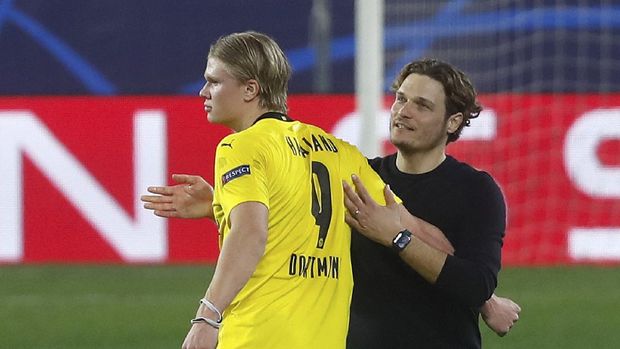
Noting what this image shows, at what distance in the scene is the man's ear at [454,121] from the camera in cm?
429

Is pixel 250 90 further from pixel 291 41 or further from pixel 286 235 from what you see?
pixel 291 41

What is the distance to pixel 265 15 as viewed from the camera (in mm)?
12758

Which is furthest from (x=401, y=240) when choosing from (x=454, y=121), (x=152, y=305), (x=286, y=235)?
(x=152, y=305)

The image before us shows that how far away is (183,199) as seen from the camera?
415 cm

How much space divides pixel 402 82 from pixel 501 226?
526 mm

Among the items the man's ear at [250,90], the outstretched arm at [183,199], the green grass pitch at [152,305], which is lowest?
the green grass pitch at [152,305]

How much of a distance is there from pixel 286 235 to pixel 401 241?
1.35ft

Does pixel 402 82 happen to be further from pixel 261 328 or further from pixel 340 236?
pixel 261 328

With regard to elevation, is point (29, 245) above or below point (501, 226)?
below

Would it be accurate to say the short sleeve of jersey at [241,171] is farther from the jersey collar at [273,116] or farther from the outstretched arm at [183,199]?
the outstretched arm at [183,199]

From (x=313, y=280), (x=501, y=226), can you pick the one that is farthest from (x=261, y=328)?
(x=501, y=226)

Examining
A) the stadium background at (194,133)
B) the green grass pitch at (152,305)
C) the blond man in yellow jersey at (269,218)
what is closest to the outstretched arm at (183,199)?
the blond man in yellow jersey at (269,218)

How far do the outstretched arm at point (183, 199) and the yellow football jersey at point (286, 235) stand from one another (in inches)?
17.5

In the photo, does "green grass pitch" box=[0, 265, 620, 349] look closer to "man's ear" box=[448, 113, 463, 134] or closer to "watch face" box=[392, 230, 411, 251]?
"man's ear" box=[448, 113, 463, 134]
